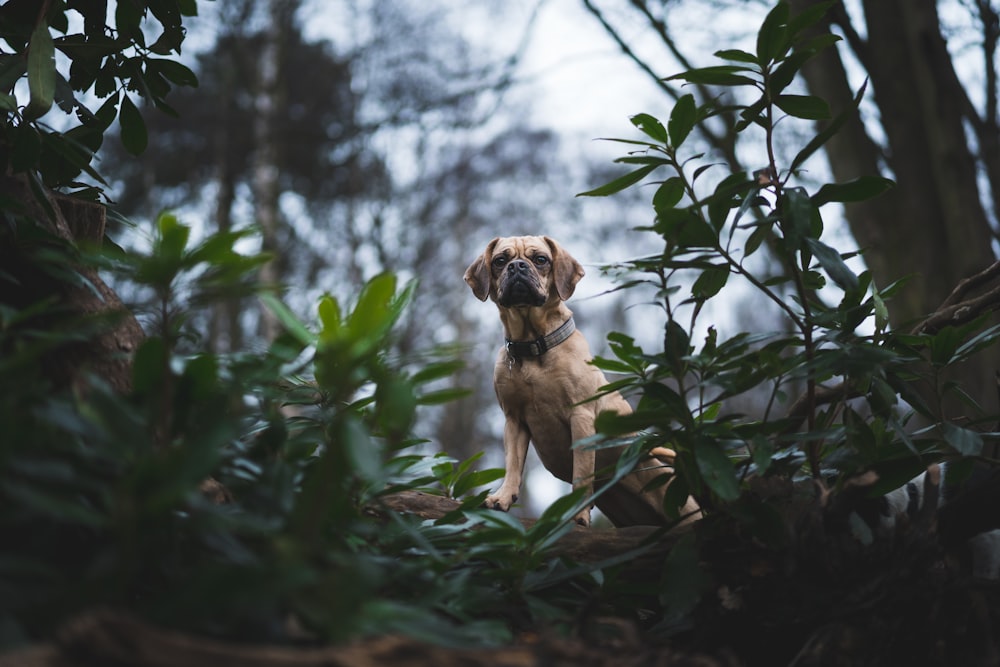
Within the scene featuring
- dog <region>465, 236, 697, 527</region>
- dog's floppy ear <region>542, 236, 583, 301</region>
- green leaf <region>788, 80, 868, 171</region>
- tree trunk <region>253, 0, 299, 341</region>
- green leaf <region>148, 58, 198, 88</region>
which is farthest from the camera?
tree trunk <region>253, 0, 299, 341</region>

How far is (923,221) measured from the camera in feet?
17.9

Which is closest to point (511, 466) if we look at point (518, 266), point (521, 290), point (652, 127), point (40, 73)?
point (521, 290)

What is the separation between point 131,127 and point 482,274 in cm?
174

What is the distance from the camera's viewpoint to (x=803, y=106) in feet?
7.59

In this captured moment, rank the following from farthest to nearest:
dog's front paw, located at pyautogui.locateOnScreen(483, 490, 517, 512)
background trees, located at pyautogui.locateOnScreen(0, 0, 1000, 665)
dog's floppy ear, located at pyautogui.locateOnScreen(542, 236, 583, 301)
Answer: dog's floppy ear, located at pyautogui.locateOnScreen(542, 236, 583, 301), dog's front paw, located at pyautogui.locateOnScreen(483, 490, 517, 512), background trees, located at pyautogui.locateOnScreen(0, 0, 1000, 665)

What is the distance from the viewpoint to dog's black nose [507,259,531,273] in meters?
3.54

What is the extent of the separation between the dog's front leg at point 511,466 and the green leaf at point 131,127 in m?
1.83

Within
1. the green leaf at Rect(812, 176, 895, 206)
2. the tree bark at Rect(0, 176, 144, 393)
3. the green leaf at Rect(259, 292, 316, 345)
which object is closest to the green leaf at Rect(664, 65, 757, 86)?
the green leaf at Rect(812, 176, 895, 206)

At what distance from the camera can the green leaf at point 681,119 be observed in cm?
227

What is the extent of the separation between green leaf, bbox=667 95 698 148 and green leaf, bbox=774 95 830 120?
25 centimetres

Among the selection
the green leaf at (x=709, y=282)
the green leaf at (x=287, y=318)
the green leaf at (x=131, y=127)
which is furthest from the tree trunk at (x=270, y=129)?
the green leaf at (x=287, y=318)

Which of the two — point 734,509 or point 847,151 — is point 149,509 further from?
point 847,151

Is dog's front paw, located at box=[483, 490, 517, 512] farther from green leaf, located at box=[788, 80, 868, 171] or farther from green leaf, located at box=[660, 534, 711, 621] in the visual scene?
green leaf, located at box=[788, 80, 868, 171]

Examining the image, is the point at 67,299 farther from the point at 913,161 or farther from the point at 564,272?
the point at 913,161
